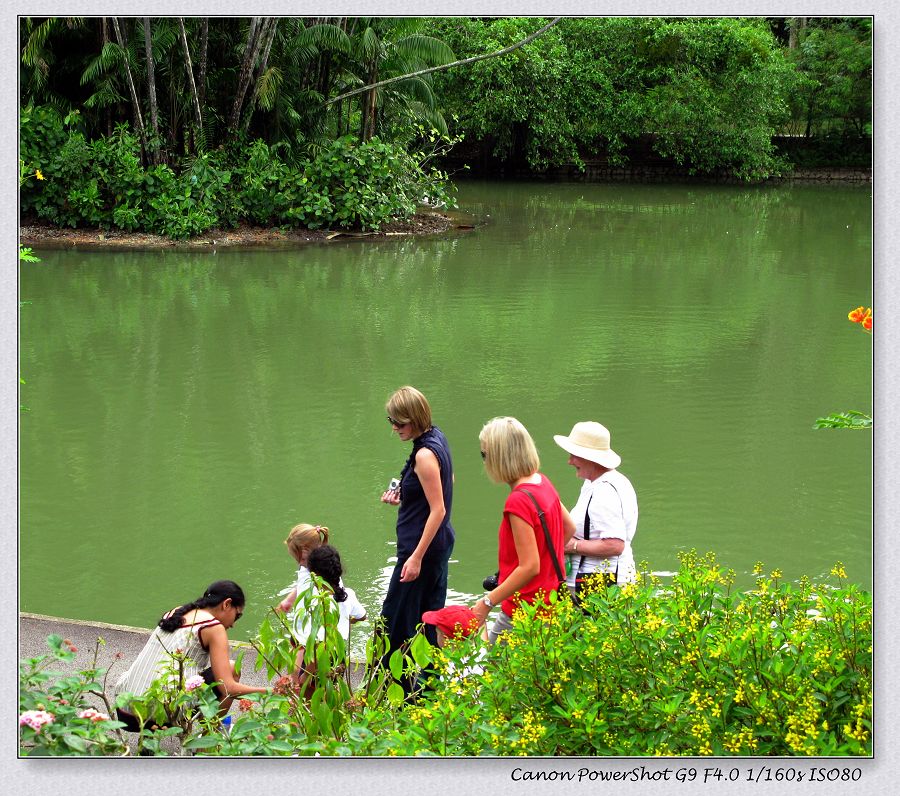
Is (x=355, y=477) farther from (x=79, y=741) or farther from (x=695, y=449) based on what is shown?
(x=79, y=741)

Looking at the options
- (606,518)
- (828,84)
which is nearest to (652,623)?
(606,518)

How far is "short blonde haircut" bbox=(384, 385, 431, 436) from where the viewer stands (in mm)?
4031

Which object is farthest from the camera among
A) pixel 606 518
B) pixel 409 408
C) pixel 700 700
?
pixel 409 408

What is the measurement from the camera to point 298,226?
715 inches

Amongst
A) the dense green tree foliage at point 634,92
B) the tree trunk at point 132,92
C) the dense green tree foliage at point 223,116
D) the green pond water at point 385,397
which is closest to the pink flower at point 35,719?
the green pond water at point 385,397

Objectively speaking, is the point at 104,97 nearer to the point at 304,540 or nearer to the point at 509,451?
the point at 304,540

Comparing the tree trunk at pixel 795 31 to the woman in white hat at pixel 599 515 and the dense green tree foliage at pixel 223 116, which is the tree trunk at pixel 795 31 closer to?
the dense green tree foliage at pixel 223 116

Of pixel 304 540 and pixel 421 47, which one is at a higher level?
pixel 421 47

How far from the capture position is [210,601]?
3.72 m

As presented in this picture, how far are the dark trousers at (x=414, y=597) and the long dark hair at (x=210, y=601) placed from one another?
0.71 meters

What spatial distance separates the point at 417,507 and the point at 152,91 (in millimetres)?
14602

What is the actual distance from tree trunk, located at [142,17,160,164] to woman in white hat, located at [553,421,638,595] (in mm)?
14098

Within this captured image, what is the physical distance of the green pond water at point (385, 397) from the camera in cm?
639

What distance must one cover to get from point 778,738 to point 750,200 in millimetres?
24707
